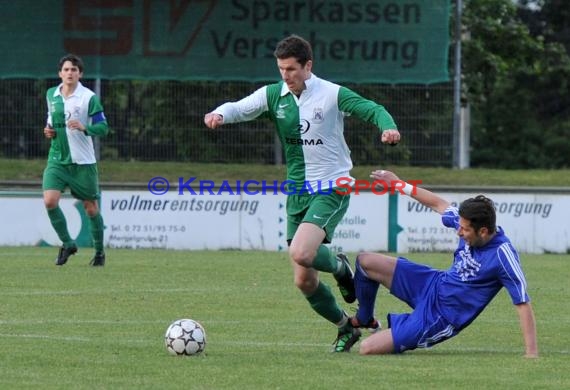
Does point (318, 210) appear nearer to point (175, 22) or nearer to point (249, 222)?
point (249, 222)

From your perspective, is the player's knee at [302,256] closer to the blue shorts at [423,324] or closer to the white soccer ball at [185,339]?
the blue shorts at [423,324]

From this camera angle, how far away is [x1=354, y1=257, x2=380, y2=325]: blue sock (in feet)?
29.7

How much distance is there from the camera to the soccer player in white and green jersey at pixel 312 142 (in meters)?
9.18

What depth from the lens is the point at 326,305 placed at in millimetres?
9172

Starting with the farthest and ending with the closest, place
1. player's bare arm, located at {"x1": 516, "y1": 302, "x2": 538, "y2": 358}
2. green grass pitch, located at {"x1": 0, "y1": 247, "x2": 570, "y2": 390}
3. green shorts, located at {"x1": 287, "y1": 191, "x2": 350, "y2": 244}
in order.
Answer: green shorts, located at {"x1": 287, "y1": 191, "x2": 350, "y2": 244} < player's bare arm, located at {"x1": 516, "y1": 302, "x2": 538, "y2": 358} < green grass pitch, located at {"x1": 0, "y1": 247, "x2": 570, "y2": 390}

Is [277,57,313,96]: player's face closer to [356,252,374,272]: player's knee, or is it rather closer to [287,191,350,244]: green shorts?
[287,191,350,244]: green shorts

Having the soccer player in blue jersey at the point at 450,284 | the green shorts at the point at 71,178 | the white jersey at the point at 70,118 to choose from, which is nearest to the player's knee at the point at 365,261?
the soccer player in blue jersey at the point at 450,284

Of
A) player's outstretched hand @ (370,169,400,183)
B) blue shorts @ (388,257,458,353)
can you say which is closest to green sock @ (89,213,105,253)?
player's outstretched hand @ (370,169,400,183)

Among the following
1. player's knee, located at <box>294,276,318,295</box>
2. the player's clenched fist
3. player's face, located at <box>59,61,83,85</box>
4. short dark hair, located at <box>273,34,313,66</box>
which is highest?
player's face, located at <box>59,61,83,85</box>

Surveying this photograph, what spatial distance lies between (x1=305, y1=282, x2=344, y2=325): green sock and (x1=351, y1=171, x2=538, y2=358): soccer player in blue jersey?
0.37 ft

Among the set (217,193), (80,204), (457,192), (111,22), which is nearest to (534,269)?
(457,192)

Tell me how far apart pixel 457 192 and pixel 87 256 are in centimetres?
624

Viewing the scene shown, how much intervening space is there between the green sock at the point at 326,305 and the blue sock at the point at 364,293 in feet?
0.44

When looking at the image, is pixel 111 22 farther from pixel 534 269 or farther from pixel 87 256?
pixel 534 269
